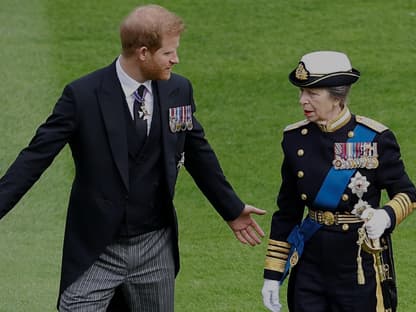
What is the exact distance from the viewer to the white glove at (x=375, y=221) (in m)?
6.35

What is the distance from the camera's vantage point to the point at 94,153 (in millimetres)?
6422

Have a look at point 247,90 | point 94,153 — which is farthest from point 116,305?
point 247,90

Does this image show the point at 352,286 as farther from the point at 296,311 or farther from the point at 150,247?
the point at 150,247

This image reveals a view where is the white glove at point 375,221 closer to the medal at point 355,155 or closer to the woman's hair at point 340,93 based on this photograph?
the medal at point 355,155

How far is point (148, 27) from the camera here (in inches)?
248

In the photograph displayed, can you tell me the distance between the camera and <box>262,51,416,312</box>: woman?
21.2 ft

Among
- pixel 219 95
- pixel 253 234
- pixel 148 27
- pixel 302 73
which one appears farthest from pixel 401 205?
pixel 219 95

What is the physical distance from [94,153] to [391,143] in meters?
1.28

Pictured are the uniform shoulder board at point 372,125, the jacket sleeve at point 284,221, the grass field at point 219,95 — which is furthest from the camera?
the grass field at point 219,95

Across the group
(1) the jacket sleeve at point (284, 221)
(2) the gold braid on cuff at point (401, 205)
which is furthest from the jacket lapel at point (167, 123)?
(2) the gold braid on cuff at point (401, 205)

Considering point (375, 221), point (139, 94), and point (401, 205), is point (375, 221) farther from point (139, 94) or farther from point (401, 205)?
point (139, 94)

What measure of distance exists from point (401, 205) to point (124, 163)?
Result: 119cm

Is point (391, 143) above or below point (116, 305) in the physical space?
above

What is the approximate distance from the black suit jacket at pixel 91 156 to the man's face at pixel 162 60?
0.46ft
